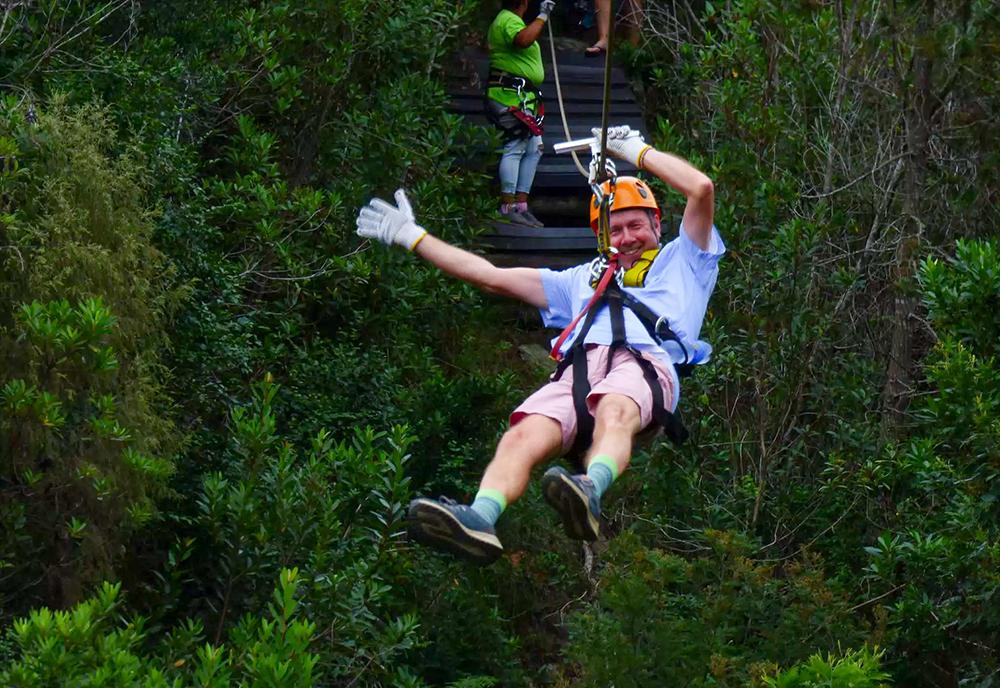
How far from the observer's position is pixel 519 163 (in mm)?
12312

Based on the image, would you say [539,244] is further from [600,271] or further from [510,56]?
[600,271]

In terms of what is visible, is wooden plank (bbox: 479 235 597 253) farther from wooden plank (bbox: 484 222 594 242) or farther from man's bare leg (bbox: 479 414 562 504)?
man's bare leg (bbox: 479 414 562 504)

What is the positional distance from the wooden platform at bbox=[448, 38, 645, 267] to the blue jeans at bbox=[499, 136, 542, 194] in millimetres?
253

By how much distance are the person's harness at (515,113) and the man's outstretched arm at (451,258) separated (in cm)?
470

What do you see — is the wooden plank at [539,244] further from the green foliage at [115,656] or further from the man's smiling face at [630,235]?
the green foliage at [115,656]

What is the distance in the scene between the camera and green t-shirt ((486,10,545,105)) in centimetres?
1221

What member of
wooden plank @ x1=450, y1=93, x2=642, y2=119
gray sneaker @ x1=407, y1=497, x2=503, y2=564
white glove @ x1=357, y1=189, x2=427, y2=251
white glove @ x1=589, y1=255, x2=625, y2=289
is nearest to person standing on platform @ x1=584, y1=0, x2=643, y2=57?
wooden plank @ x1=450, y1=93, x2=642, y2=119

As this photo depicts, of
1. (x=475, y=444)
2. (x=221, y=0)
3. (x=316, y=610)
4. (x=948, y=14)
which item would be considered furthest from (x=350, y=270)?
(x=948, y=14)

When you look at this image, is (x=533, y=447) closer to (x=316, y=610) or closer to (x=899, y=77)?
(x=316, y=610)

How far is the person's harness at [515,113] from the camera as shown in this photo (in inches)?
479

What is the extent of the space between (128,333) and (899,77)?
4.27 m

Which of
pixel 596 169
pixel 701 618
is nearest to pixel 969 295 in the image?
pixel 596 169

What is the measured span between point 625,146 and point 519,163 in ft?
16.9

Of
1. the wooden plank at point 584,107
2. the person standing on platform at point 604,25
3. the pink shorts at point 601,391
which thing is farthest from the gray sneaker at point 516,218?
the pink shorts at point 601,391
